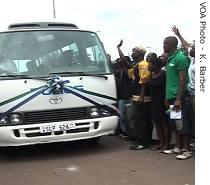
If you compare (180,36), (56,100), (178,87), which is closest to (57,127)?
(56,100)

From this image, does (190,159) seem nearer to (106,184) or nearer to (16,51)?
(106,184)

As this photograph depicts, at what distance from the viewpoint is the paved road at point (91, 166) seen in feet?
19.3

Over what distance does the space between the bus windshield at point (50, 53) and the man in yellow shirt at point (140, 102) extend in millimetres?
534

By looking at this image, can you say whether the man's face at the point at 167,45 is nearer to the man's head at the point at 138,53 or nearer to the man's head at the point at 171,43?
the man's head at the point at 171,43

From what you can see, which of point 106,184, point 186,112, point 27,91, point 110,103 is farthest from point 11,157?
point 186,112

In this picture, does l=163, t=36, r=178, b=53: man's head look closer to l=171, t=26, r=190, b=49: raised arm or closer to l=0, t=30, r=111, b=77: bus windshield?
l=171, t=26, r=190, b=49: raised arm

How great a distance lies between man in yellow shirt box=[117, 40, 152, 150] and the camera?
759cm

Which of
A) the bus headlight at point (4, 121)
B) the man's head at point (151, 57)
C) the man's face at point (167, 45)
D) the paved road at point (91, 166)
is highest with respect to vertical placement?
the man's face at point (167, 45)

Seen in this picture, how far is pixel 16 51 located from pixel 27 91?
34.0 inches

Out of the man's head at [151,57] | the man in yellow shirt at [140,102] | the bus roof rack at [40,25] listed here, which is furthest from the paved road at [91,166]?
the bus roof rack at [40,25]

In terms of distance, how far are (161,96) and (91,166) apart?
64.8 inches

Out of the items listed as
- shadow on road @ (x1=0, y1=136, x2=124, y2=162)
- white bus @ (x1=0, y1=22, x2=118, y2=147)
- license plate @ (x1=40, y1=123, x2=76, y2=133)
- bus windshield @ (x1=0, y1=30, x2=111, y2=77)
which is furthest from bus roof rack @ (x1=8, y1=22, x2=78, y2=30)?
shadow on road @ (x1=0, y1=136, x2=124, y2=162)

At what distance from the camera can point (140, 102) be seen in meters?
7.70

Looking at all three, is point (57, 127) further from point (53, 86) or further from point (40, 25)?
point (40, 25)
